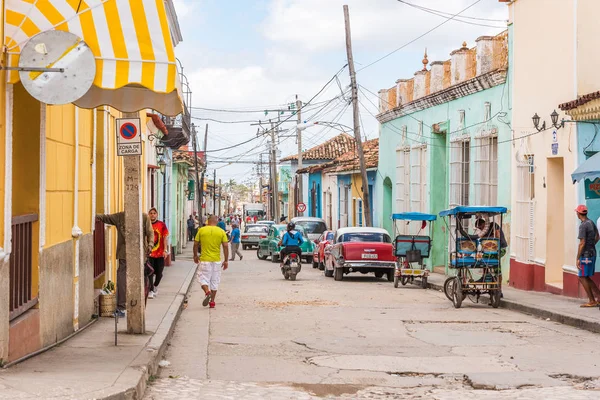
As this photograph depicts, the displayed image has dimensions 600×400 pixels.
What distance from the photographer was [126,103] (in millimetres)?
11320

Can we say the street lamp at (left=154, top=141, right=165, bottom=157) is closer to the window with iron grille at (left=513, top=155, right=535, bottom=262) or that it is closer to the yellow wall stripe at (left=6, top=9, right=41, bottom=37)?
the window with iron grille at (left=513, top=155, right=535, bottom=262)

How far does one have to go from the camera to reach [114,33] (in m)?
9.43

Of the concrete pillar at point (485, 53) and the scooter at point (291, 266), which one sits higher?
the concrete pillar at point (485, 53)

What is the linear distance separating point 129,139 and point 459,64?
17.0m

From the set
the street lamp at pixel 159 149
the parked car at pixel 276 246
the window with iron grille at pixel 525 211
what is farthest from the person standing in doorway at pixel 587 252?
the parked car at pixel 276 246

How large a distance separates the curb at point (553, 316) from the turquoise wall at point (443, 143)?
5.17m

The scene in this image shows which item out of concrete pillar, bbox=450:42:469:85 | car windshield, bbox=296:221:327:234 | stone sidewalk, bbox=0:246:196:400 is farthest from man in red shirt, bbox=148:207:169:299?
car windshield, bbox=296:221:327:234

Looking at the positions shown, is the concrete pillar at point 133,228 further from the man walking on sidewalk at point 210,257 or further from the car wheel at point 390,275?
the car wheel at point 390,275

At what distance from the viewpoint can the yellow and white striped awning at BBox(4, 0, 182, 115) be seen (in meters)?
9.03

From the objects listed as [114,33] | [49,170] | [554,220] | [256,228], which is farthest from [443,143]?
[256,228]

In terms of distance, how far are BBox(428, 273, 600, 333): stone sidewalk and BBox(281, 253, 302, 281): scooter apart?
6.67 m

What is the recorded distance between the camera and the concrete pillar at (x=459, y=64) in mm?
26719

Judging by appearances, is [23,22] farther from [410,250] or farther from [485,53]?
[485,53]

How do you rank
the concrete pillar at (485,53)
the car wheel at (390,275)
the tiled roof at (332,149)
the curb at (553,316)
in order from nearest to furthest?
the curb at (553,316) → the concrete pillar at (485,53) → the car wheel at (390,275) → the tiled roof at (332,149)
